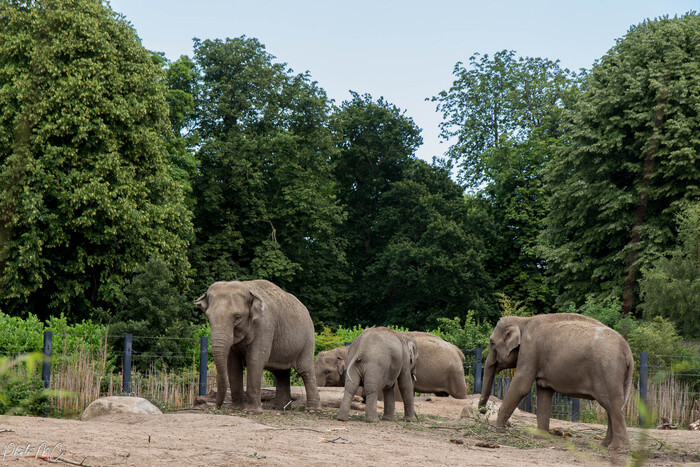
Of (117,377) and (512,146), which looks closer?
(117,377)

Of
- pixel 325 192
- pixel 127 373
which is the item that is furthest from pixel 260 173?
pixel 127 373

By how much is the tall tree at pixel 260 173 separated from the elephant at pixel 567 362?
24.8m

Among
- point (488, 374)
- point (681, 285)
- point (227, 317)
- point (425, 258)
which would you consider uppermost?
point (425, 258)

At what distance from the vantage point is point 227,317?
1284cm

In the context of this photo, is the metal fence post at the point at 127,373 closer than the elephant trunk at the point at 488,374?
No

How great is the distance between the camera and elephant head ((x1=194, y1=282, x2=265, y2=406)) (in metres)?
12.6

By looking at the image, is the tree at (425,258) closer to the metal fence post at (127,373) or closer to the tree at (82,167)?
the tree at (82,167)

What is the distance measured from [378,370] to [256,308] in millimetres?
2217

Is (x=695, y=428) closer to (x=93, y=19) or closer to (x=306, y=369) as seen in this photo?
(x=306, y=369)

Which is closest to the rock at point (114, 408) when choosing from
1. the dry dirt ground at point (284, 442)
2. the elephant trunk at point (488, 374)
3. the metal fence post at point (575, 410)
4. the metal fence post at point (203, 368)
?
the dry dirt ground at point (284, 442)

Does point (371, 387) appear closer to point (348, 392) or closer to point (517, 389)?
point (348, 392)

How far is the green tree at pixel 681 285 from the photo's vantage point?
82.7 ft

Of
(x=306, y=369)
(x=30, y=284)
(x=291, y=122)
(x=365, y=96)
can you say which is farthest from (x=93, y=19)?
(x=365, y=96)

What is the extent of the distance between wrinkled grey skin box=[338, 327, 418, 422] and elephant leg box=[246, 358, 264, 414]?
1.42m
